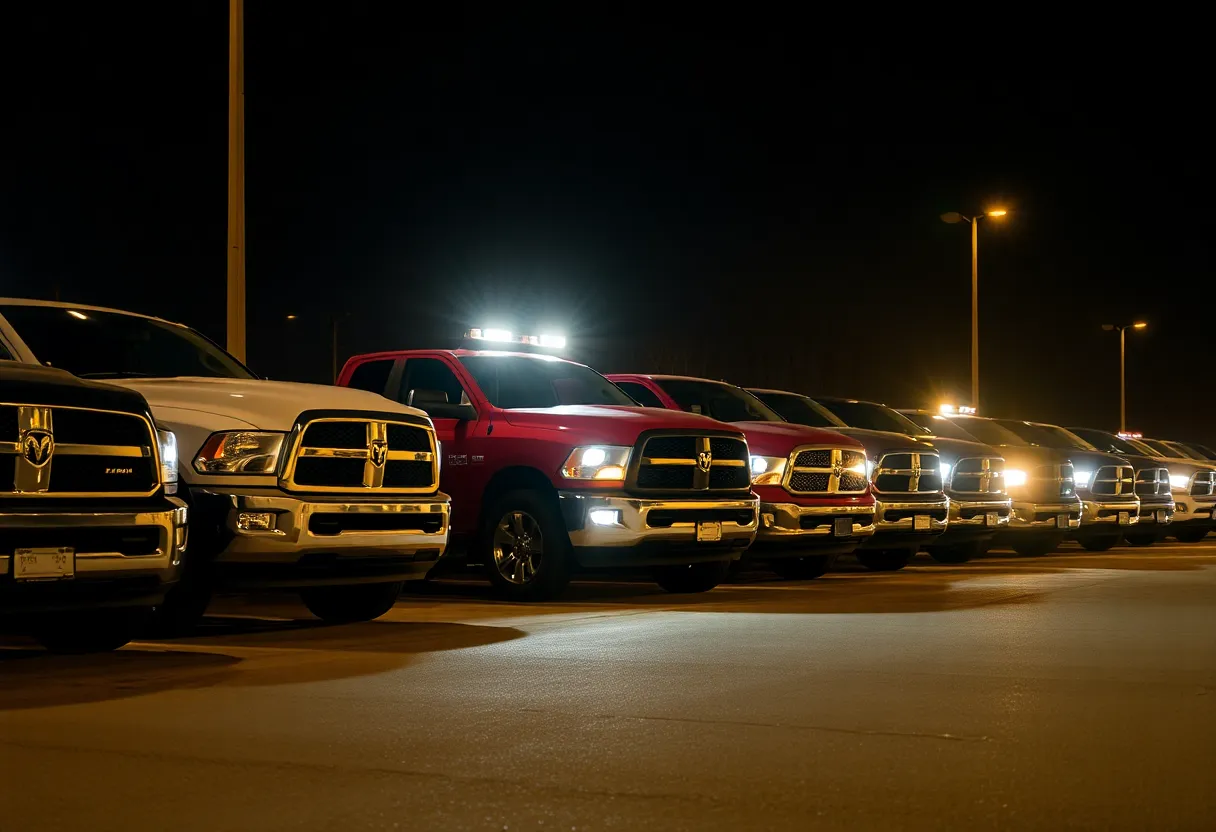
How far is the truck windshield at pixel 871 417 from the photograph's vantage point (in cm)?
1994

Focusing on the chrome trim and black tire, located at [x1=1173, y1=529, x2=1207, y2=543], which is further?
black tire, located at [x1=1173, y1=529, x2=1207, y2=543]

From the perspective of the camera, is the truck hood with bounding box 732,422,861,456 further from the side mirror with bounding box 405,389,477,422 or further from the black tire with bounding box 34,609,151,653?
the black tire with bounding box 34,609,151,653

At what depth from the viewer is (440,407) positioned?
13.8 meters

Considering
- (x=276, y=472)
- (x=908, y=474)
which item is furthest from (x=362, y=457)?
(x=908, y=474)

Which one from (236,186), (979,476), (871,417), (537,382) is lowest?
(979,476)

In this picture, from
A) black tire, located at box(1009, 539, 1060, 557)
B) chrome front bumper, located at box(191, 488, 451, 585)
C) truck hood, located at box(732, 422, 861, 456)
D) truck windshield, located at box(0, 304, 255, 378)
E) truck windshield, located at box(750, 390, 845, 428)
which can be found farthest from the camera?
black tire, located at box(1009, 539, 1060, 557)

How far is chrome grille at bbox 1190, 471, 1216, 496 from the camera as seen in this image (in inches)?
1069

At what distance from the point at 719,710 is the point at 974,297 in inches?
1258

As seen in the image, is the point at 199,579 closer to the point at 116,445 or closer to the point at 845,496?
the point at 116,445

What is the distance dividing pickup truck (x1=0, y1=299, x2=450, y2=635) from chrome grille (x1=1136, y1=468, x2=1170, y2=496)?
629 inches

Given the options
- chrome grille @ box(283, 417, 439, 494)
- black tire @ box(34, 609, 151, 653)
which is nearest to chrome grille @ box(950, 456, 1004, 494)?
chrome grille @ box(283, 417, 439, 494)

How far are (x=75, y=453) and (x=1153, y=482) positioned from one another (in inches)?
779

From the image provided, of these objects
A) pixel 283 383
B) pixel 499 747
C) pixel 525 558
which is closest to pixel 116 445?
pixel 283 383

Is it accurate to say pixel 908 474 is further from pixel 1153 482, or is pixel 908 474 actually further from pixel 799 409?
pixel 1153 482
